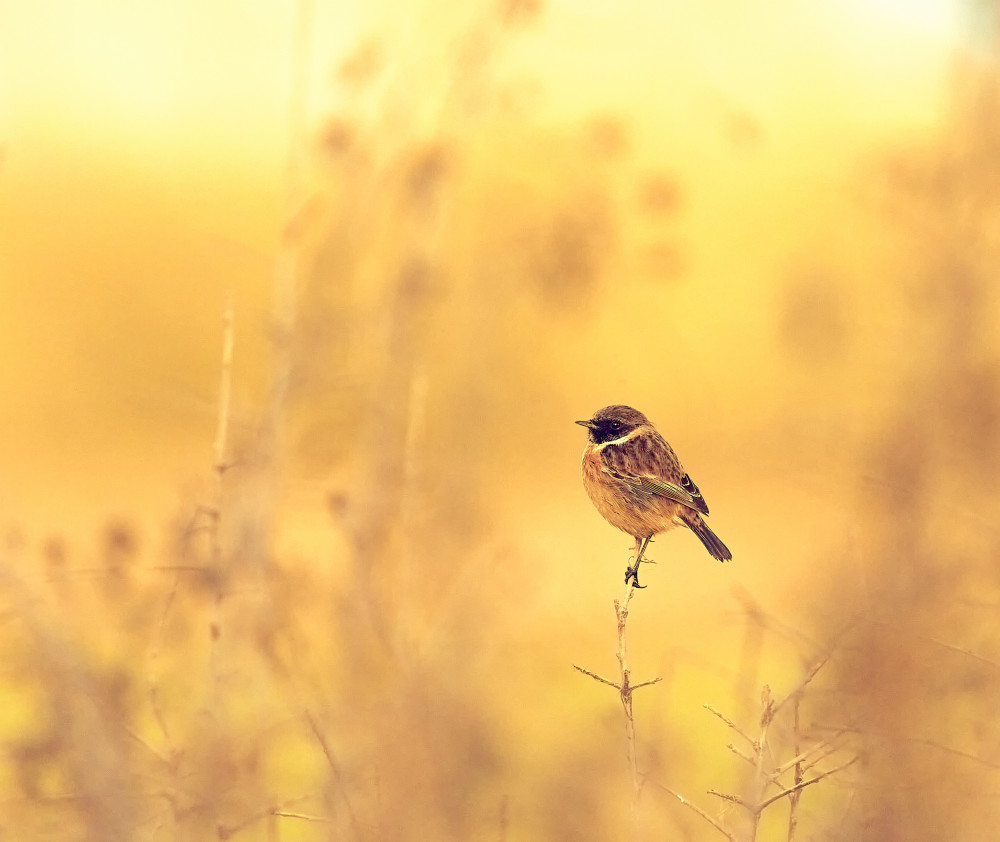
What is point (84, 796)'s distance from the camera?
233 cm

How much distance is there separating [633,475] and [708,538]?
1.39 ft

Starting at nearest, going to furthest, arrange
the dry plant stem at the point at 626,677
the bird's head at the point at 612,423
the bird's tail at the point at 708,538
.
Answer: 1. the dry plant stem at the point at 626,677
2. the bird's head at the point at 612,423
3. the bird's tail at the point at 708,538

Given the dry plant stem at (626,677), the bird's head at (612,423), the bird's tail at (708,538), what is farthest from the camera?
the bird's tail at (708,538)

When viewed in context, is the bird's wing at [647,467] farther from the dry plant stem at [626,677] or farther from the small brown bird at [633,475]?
the dry plant stem at [626,677]

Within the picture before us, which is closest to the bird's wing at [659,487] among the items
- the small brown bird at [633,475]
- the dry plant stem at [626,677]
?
the small brown bird at [633,475]

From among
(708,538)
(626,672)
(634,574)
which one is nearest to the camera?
(626,672)

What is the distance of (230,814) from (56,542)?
76 centimetres

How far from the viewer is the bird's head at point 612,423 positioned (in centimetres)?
183

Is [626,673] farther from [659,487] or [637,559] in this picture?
[659,487]

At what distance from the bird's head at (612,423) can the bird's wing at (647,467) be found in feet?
0.21

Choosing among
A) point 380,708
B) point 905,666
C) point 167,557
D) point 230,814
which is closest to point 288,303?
point 167,557

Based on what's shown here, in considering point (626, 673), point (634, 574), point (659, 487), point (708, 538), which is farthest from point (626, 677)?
point (708, 538)

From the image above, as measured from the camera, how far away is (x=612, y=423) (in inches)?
72.4

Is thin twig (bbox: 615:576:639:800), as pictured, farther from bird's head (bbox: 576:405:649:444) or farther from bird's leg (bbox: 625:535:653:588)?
bird's head (bbox: 576:405:649:444)
